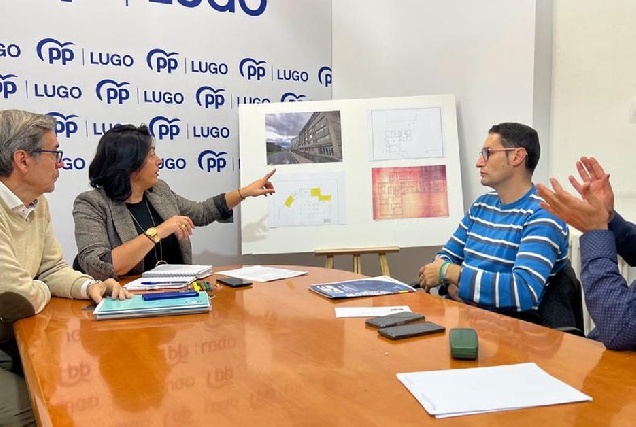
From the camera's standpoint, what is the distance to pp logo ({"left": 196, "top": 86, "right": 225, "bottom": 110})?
366 centimetres

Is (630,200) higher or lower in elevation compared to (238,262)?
higher

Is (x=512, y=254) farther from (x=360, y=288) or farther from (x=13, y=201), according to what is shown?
(x=13, y=201)

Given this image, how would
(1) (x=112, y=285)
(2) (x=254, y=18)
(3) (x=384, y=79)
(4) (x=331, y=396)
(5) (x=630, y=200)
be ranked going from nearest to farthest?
(4) (x=331, y=396), (1) (x=112, y=285), (5) (x=630, y=200), (2) (x=254, y=18), (3) (x=384, y=79)

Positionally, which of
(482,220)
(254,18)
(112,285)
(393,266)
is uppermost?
(254,18)

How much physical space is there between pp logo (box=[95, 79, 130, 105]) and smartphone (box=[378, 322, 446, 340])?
102 inches

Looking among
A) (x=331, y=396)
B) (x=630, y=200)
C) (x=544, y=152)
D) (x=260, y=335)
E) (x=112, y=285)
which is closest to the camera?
(x=331, y=396)

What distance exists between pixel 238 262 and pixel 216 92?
1112mm

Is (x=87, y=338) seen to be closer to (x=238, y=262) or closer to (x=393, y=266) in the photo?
(x=238, y=262)

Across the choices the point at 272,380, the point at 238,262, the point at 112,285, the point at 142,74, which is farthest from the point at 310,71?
the point at 272,380

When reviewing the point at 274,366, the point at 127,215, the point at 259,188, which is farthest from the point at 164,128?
the point at 274,366

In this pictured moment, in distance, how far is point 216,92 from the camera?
3.70 meters

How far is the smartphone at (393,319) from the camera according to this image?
59.1 inches

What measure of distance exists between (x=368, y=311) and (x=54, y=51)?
257 centimetres

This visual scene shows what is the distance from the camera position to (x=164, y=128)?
359cm
